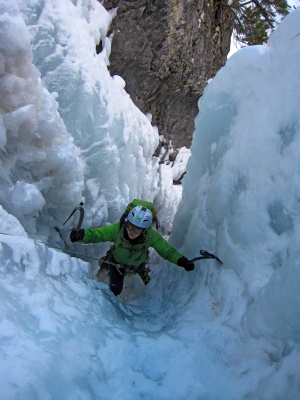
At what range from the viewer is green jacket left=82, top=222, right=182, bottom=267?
12.6 feet

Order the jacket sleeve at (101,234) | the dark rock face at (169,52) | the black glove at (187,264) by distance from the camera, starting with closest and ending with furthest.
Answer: the black glove at (187,264)
the jacket sleeve at (101,234)
the dark rock face at (169,52)

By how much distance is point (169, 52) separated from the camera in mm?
7117

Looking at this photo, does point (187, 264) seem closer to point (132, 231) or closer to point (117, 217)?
point (132, 231)

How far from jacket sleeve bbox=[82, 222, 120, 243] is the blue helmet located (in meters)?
0.39

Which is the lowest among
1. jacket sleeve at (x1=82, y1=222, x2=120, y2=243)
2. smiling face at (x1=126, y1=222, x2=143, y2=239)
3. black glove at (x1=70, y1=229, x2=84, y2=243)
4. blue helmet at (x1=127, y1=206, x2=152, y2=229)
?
black glove at (x1=70, y1=229, x2=84, y2=243)

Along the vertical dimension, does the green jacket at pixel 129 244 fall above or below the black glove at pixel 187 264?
below

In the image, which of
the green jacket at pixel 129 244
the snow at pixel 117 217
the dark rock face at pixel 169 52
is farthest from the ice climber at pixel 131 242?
the dark rock face at pixel 169 52

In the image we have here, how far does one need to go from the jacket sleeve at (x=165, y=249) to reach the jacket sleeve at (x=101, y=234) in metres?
0.38

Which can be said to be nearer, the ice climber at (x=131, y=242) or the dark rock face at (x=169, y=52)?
the ice climber at (x=131, y=242)

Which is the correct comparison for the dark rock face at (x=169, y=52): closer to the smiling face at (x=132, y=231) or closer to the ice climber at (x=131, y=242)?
the ice climber at (x=131, y=242)

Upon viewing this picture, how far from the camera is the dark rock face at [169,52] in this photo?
6449 mm

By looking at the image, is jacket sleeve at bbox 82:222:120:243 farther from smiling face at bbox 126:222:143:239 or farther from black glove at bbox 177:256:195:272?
black glove at bbox 177:256:195:272

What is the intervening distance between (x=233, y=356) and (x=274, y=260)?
67 centimetres

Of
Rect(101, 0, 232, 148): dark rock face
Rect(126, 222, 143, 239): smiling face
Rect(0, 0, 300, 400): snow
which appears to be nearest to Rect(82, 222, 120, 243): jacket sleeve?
Rect(126, 222, 143, 239): smiling face
